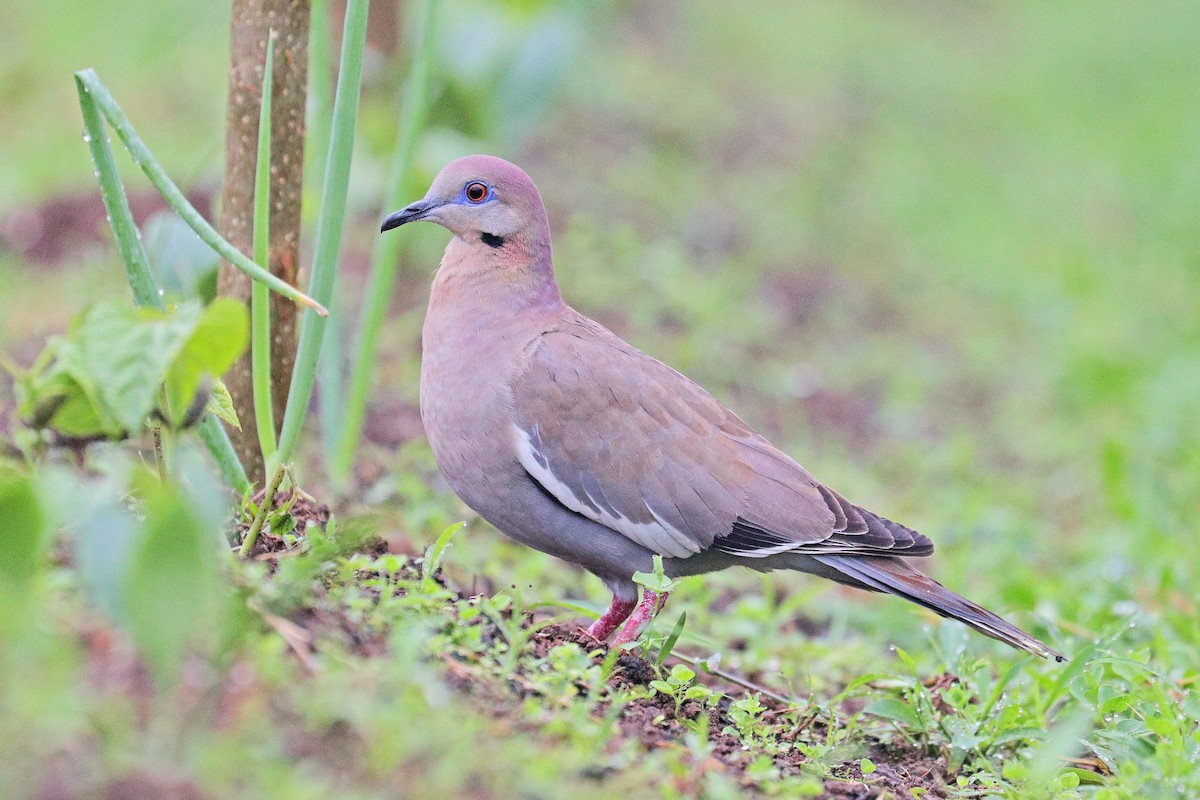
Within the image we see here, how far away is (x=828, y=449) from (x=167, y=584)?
451 cm

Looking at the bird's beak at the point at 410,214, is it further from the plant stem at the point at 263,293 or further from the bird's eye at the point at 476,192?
the plant stem at the point at 263,293

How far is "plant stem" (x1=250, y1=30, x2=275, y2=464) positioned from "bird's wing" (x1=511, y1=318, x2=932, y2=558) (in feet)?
2.07

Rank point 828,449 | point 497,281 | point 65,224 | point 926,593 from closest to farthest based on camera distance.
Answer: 1. point 926,593
2. point 497,281
3. point 828,449
4. point 65,224

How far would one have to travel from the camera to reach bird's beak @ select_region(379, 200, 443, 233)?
147 inches

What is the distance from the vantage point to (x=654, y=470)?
3.54 meters

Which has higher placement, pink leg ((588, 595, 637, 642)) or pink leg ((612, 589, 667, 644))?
pink leg ((612, 589, 667, 644))

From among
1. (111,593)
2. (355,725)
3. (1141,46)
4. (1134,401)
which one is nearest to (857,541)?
(355,725)

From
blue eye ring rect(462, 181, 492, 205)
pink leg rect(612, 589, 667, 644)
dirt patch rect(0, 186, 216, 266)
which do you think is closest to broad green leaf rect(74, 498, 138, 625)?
pink leg rect(612, 589, 667, 644)

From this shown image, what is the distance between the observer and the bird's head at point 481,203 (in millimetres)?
3768

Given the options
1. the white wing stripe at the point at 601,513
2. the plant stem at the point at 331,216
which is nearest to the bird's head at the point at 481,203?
the plant stem at the point at 331,216

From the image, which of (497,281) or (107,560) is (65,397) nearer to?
(107,560)

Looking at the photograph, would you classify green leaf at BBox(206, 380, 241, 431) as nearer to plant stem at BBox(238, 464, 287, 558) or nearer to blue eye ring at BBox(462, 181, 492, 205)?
plant stem at BBox(238, 464, 287, 558)

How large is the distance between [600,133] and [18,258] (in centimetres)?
443

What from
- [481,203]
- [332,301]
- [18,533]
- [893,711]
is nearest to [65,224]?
[332,301]
